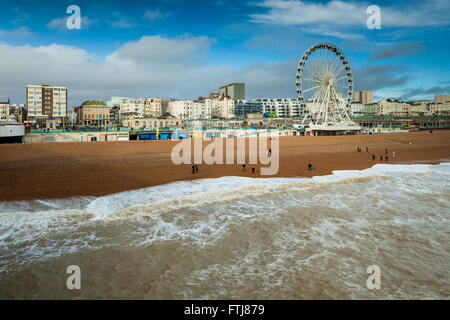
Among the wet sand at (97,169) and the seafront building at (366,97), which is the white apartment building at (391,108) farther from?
the wet sand at (97,169)

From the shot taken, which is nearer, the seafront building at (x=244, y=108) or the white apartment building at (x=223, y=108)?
the white apartment building at (x=223, y=108)

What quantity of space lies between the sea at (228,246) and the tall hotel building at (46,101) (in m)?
85.5

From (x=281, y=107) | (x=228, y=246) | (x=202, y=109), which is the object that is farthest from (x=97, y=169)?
(x=281, y=107)

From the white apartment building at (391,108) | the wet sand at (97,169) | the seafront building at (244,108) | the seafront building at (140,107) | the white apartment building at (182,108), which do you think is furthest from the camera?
the white apartment building at (391,108)

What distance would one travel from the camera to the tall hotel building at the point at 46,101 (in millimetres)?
81375

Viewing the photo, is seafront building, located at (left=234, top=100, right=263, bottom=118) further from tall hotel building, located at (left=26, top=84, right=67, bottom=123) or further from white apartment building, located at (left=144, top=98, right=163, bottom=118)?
tall hotel building, located at (left=26, top=84, right=67, bottom=123)

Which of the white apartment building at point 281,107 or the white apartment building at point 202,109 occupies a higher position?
the white apartment building at point 281,107

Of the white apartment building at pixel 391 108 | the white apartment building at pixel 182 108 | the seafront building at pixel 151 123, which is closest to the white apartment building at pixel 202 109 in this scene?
the white apartment building at pixel 182 108

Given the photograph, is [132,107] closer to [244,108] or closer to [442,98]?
[244,108]

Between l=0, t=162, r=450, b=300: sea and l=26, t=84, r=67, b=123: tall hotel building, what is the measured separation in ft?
281

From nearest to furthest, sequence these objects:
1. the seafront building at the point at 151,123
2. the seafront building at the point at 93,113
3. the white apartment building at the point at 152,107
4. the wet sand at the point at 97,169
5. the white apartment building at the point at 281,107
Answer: the wet sand at the point at 97,169 → the seafront building at the point at 151,123 → the seafront building at the point at 93,113 → the white apartment building at the point at 152,107 → the white apartment building at the point at 281,107
